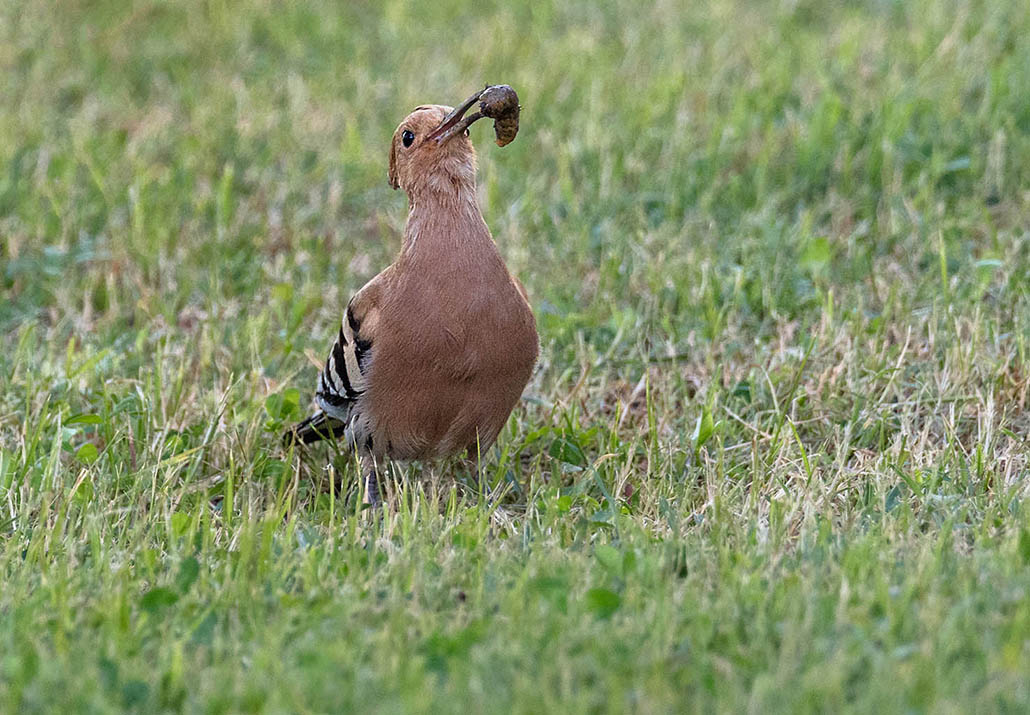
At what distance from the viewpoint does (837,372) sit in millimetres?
5309

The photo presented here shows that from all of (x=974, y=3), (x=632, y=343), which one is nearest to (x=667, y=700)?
(x=632, y=343)

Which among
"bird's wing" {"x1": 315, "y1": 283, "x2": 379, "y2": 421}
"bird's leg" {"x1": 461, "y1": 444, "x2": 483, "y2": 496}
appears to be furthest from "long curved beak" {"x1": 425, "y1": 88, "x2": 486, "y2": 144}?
"bird's leg" {"x1": 461, "y1": 444, "x2": 483, "y2": 496}

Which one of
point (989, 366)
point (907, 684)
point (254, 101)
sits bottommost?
point (989, 366)

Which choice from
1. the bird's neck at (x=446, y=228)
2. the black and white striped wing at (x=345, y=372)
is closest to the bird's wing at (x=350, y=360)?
the black and white striped wing at (x=345, y=372)

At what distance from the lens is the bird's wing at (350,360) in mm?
4777

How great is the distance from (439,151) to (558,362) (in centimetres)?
136

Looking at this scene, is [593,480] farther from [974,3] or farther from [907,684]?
[974,3]

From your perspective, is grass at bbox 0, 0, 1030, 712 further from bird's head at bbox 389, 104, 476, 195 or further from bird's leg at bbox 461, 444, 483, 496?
bird's head at bbox 389, 104, 476, 195

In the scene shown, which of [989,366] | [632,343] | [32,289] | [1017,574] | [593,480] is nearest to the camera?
[1017,574]

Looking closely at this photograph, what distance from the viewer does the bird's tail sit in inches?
202

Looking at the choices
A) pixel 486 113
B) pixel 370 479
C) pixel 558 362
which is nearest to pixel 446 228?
pixel 486 113

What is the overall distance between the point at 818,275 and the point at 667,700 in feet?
11.8

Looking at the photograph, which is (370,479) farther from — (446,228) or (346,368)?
(446,228)

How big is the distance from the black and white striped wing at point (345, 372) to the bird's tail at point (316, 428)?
0.06 m
